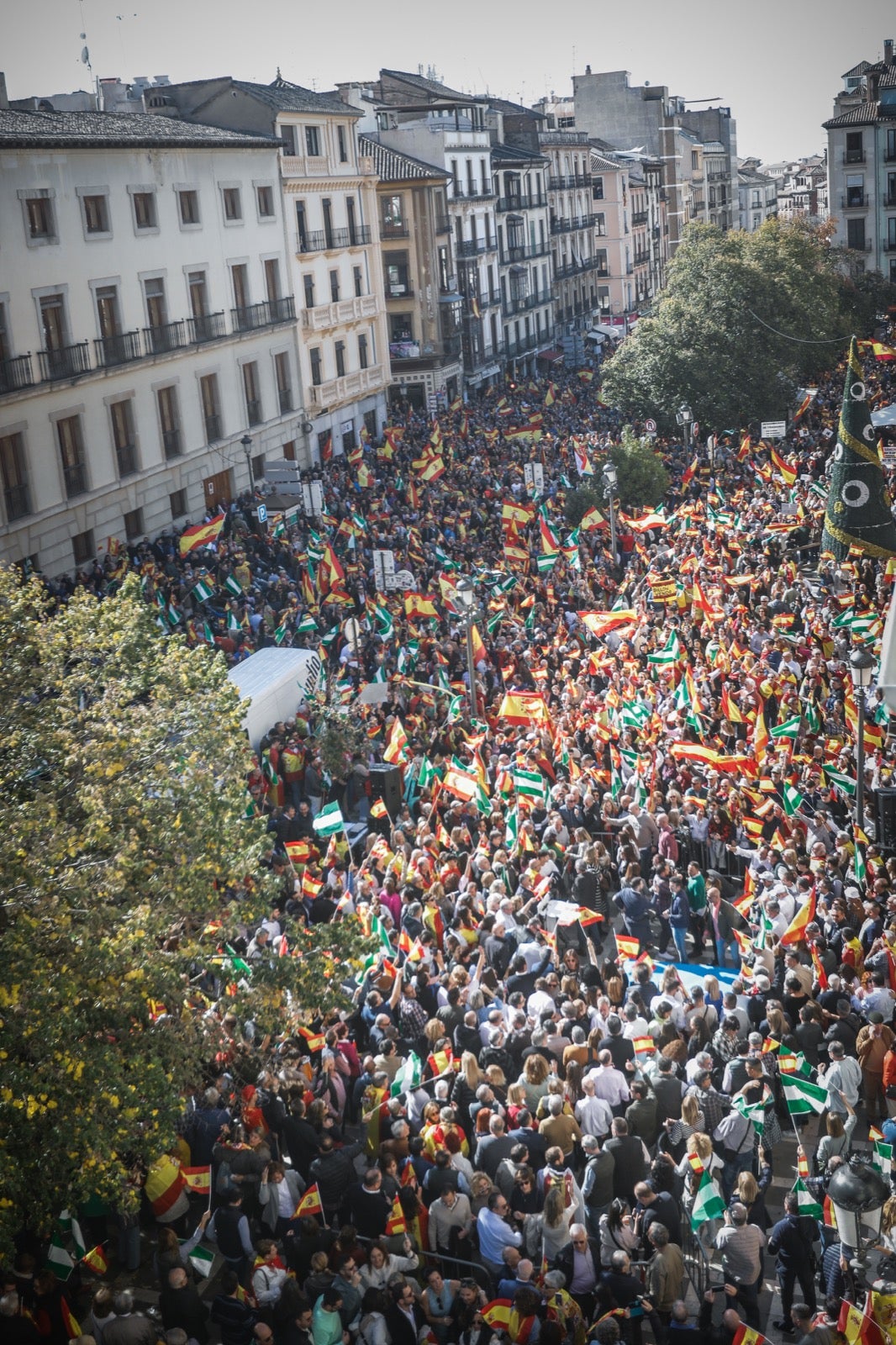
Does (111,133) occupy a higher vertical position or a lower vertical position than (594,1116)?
higher

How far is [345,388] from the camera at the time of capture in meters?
48.5

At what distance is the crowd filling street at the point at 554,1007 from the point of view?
30.3 feet

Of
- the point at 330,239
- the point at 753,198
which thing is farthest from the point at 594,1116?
the point at 753,198

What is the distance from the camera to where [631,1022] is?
11.6m

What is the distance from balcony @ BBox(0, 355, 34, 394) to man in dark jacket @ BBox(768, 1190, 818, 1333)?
84.2 feet

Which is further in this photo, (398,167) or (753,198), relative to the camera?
(753,198)

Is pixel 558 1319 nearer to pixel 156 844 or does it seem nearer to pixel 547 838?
pixel 156 844

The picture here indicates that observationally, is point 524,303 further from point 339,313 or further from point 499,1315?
point 499,1315

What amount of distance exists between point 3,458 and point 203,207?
1252cm

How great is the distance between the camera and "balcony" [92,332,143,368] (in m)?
34.2

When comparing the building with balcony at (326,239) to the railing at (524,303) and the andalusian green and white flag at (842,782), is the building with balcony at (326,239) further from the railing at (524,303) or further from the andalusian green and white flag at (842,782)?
the andalusian green and white flag at (842,782)

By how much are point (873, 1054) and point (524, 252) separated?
6229 cm

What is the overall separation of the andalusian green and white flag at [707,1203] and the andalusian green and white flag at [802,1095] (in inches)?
49.1

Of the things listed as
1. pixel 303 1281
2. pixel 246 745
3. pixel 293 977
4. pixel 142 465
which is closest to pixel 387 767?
pixel 246 745
